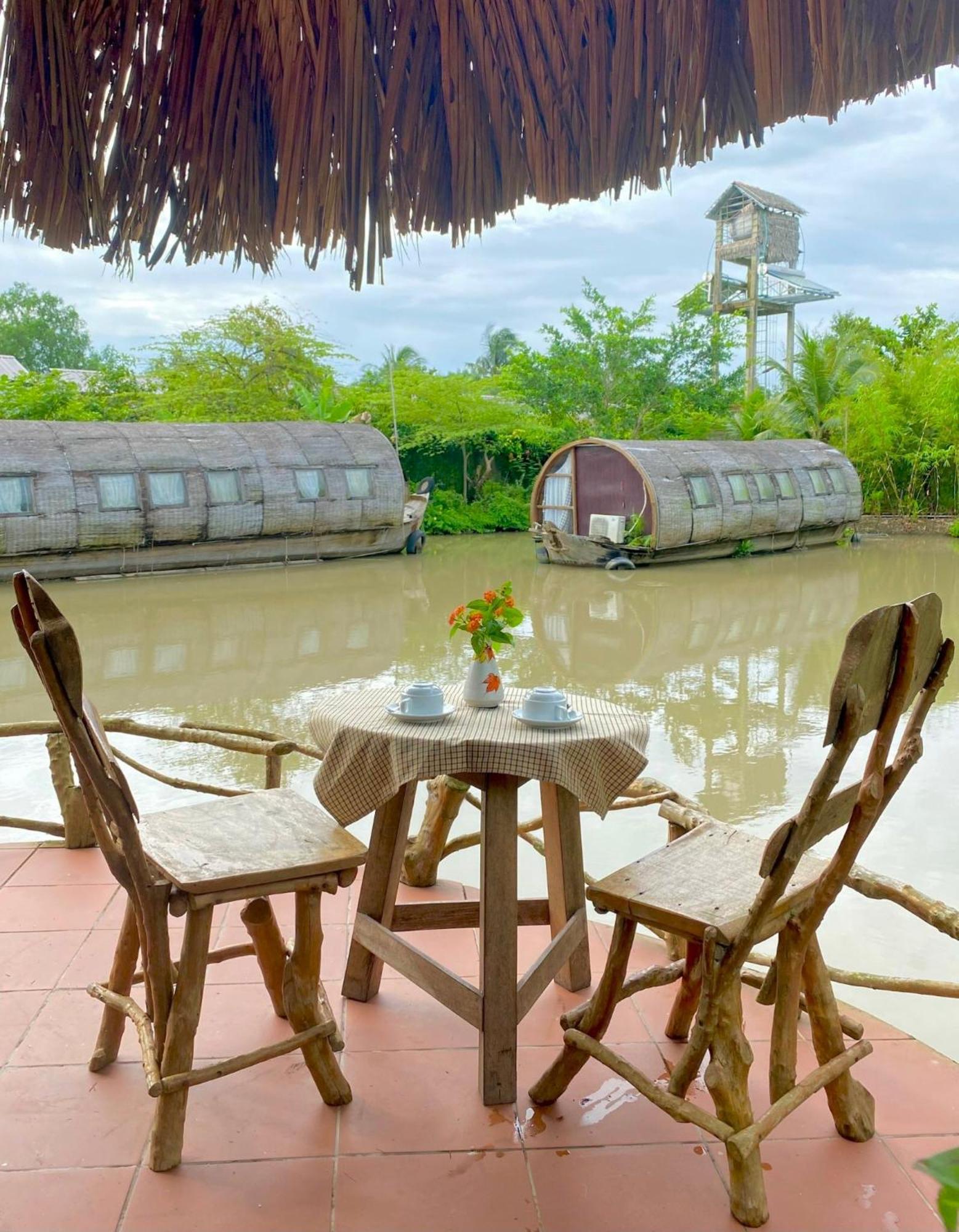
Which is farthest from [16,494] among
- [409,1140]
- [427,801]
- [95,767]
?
[409,1140]

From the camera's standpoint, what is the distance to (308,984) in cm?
208

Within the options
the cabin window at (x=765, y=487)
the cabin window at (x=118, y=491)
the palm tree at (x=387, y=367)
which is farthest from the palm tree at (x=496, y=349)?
the cabin window at (x=118, y=491)

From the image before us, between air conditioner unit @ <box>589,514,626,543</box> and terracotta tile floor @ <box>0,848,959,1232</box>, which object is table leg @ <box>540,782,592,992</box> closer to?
terracotta tile floor @ <box>0,848,959,1232</box>

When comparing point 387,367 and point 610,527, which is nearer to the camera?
point 610,527

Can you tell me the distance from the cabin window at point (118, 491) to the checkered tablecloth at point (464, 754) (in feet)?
38.2

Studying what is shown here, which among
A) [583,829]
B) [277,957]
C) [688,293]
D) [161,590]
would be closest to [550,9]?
[277,957]

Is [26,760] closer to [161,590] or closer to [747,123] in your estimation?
[747,123]

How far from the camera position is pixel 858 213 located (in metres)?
61.7

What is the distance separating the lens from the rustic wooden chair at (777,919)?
1.62m

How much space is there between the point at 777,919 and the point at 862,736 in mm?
458

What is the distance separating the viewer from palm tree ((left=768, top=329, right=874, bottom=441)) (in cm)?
2108

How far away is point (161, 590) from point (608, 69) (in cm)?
1170

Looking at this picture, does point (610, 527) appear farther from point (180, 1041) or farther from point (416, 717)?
point (180, 1041)

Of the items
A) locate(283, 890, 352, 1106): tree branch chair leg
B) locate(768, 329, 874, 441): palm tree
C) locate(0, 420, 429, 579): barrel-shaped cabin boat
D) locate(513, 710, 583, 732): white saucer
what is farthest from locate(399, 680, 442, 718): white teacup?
locate(768, 329, 874, 441): palm tree
